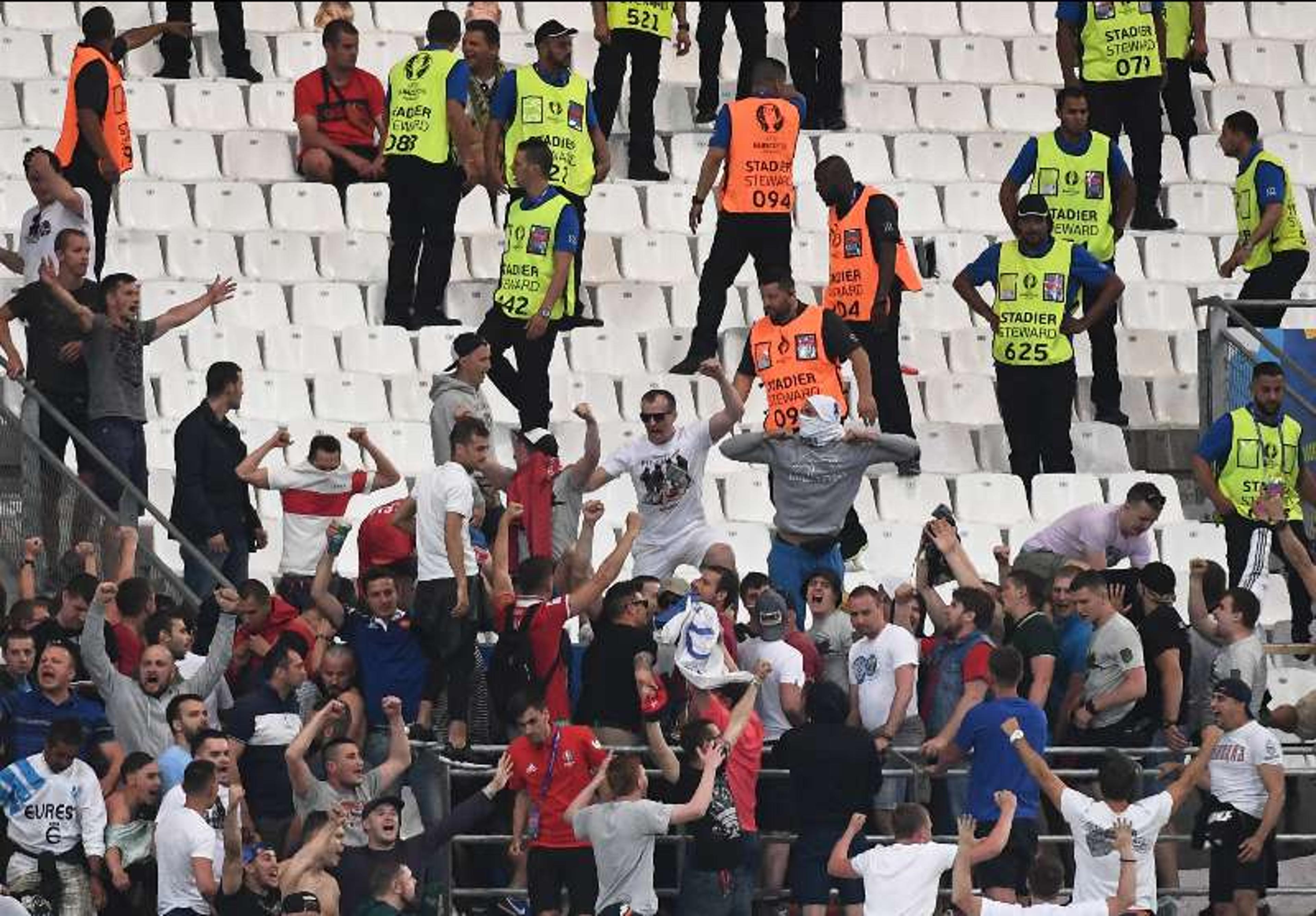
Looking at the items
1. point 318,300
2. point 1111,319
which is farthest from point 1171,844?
point 318,300

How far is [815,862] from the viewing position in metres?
15.7

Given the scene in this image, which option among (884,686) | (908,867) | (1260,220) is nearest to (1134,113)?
(1260,220)

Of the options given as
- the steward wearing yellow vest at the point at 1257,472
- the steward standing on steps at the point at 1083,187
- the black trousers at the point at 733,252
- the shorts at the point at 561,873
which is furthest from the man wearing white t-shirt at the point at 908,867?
the steward standing on steps at the point at 1083,187

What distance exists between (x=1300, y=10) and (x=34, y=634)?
10878 millimetres

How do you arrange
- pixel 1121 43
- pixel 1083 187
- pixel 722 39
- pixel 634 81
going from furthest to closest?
pixel 722 39, pixel 1121 43, pixel 634 81, pixel 1083 187

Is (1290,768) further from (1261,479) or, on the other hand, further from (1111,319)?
(1111,319)

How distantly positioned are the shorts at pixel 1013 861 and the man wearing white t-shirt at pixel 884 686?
48 centimetres

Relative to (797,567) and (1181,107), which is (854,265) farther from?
(1181,107)

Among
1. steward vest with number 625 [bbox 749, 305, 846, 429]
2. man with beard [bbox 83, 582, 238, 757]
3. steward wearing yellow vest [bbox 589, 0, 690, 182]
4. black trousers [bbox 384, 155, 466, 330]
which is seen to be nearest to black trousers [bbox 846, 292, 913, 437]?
steward vest with number 625 [bbox 749, 305, 846, 429]

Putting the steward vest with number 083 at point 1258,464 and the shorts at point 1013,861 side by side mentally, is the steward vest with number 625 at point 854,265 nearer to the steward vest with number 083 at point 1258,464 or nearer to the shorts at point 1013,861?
the steward vest with number 083 at point 1258,464

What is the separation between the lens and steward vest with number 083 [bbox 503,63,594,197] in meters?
19.6

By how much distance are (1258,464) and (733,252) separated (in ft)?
9.61

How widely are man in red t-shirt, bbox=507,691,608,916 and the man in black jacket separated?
250 cm

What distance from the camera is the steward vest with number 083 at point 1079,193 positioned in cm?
2009
